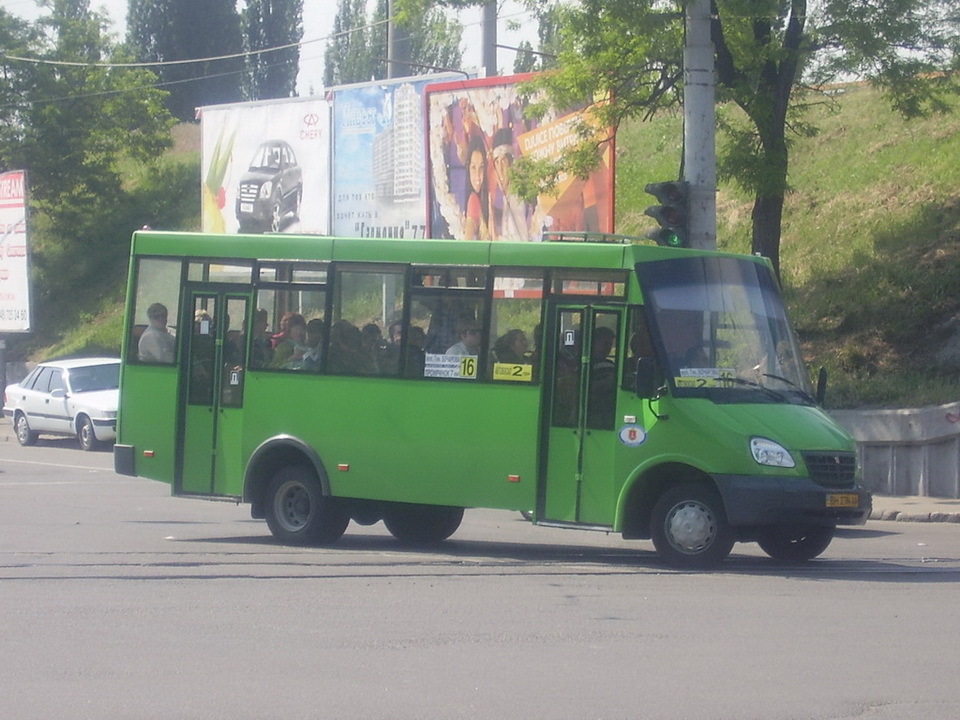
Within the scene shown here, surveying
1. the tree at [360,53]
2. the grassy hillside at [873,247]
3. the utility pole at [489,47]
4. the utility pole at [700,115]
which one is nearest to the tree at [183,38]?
the tree at [360,53]

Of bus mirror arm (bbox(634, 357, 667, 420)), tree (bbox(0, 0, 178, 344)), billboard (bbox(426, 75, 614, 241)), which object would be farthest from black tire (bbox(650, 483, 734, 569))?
tree (bbox(0, 0, 178, 344))

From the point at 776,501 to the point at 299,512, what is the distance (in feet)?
14.6

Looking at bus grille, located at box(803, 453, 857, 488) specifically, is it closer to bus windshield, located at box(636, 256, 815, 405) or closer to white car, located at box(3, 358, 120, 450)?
bus windshield, located at box(636, 256, 815, 405)

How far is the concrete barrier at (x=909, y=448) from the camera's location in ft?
55.0

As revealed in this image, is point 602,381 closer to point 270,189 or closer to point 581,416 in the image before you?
point 581,416

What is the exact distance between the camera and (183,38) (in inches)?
3056

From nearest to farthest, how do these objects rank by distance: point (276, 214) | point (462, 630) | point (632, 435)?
point (462, 630) < point (632, 435) < point (276, 214)

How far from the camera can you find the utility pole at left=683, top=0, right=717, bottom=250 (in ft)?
50.9

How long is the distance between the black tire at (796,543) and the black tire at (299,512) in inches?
150

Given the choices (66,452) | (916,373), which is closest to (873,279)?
(916,373)

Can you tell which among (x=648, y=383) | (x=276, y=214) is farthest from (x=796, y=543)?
(x=276, y=214)

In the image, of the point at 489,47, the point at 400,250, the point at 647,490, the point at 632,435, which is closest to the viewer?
the point at 632,435

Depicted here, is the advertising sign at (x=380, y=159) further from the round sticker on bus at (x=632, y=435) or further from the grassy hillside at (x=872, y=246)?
the round sticker on bus at (x=632, y=435)

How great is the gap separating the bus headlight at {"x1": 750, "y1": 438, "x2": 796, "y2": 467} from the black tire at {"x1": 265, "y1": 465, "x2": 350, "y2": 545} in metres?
3.97
